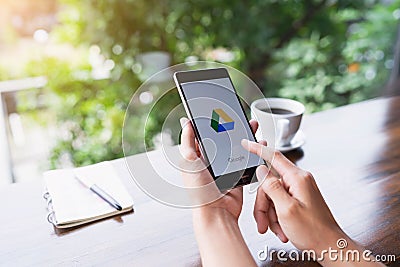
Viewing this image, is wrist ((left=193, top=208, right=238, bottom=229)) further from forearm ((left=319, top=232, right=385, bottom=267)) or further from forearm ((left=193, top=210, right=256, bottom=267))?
forearm ((left=319, top=232, right=385, bottom=267))

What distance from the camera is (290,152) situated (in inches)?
30.8

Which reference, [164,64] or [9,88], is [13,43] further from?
[164,64]

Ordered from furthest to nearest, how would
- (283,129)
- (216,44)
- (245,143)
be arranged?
(216,44) → (283,129) → (245,143)

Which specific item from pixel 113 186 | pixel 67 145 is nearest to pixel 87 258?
pixel 113 186

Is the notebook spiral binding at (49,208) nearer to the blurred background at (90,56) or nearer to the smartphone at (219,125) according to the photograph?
the smartphone at (219,125)

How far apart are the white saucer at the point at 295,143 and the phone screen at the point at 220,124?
17 cm

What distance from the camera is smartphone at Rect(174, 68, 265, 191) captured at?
22.5 inches

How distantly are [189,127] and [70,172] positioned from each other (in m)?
0.27

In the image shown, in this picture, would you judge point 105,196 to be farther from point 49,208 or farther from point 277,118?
point 277,118

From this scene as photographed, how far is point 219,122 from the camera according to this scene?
0.60m

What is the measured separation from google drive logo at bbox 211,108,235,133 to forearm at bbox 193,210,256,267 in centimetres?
14

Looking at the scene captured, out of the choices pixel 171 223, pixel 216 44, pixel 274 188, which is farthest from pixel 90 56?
pixel 274 188

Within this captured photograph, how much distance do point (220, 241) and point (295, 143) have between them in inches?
14.5

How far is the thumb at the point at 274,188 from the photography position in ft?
1.63
